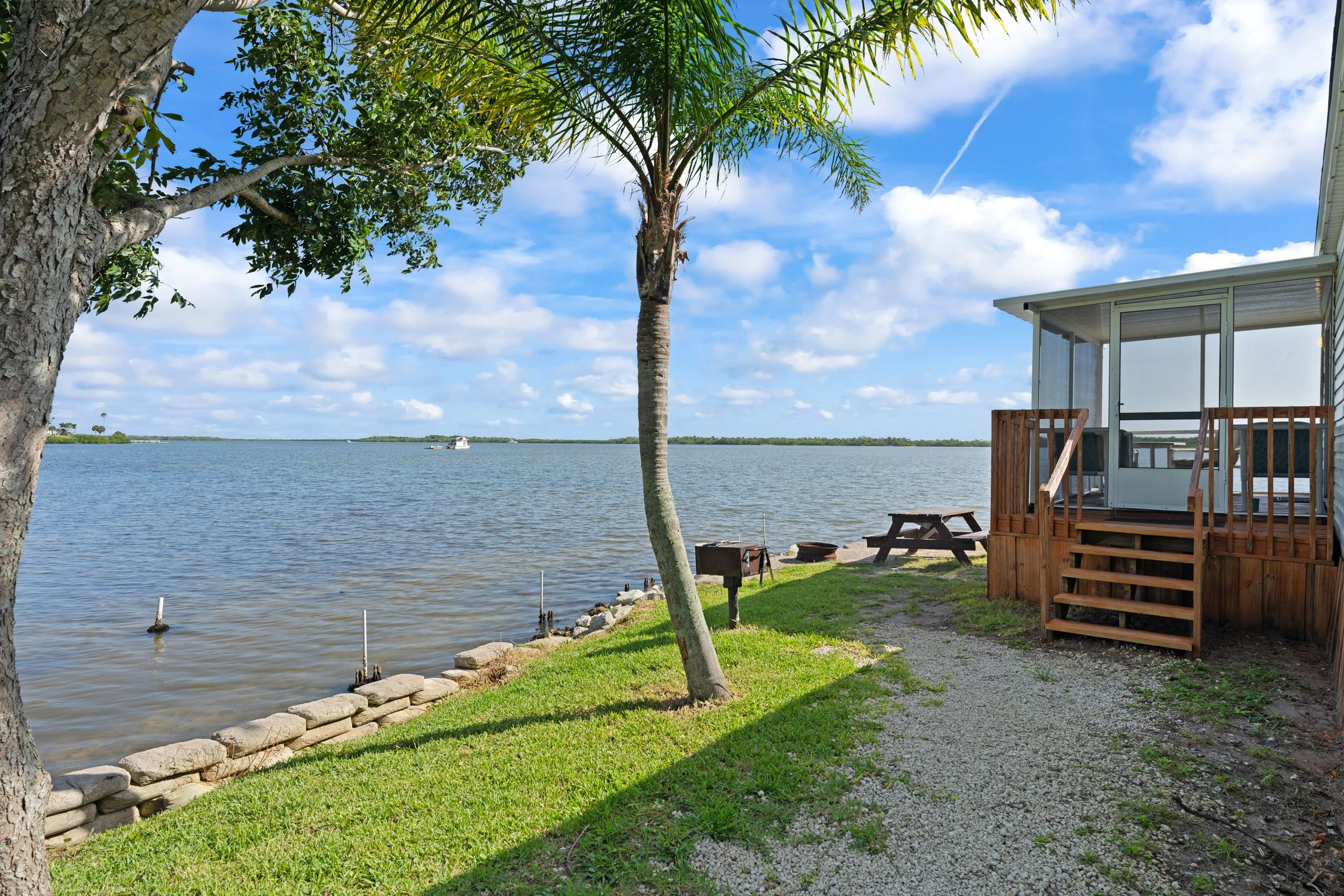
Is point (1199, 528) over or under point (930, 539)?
over

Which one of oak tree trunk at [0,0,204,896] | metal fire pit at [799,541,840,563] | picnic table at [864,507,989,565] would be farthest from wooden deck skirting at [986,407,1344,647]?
oak tree trunk at [0,0,204,896]

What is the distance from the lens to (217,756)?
20.6 ft

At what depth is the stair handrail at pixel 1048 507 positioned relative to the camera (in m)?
7.12

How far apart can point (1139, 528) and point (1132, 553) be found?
287mm

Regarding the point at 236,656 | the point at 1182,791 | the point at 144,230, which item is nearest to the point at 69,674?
the point at 236,656

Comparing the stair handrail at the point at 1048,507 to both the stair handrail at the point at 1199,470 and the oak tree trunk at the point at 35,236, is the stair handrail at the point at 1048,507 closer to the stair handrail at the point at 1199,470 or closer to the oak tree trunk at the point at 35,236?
the stair handrail at the point at 1199,470

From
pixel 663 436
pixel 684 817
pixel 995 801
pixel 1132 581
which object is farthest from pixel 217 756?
pixel 1132 581

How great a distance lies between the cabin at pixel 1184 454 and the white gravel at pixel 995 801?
1528 millimetres

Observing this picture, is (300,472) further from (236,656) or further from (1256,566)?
(1256,566)

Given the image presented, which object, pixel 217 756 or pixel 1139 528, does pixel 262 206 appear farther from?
pixel 1139 528

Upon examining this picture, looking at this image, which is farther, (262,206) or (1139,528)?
(1139,528)

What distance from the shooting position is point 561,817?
401 cm

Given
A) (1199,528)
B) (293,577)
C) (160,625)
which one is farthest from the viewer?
(293,577)

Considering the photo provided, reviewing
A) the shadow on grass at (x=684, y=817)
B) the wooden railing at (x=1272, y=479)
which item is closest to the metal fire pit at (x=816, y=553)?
the wooden railing at (x=1272, y=479)
